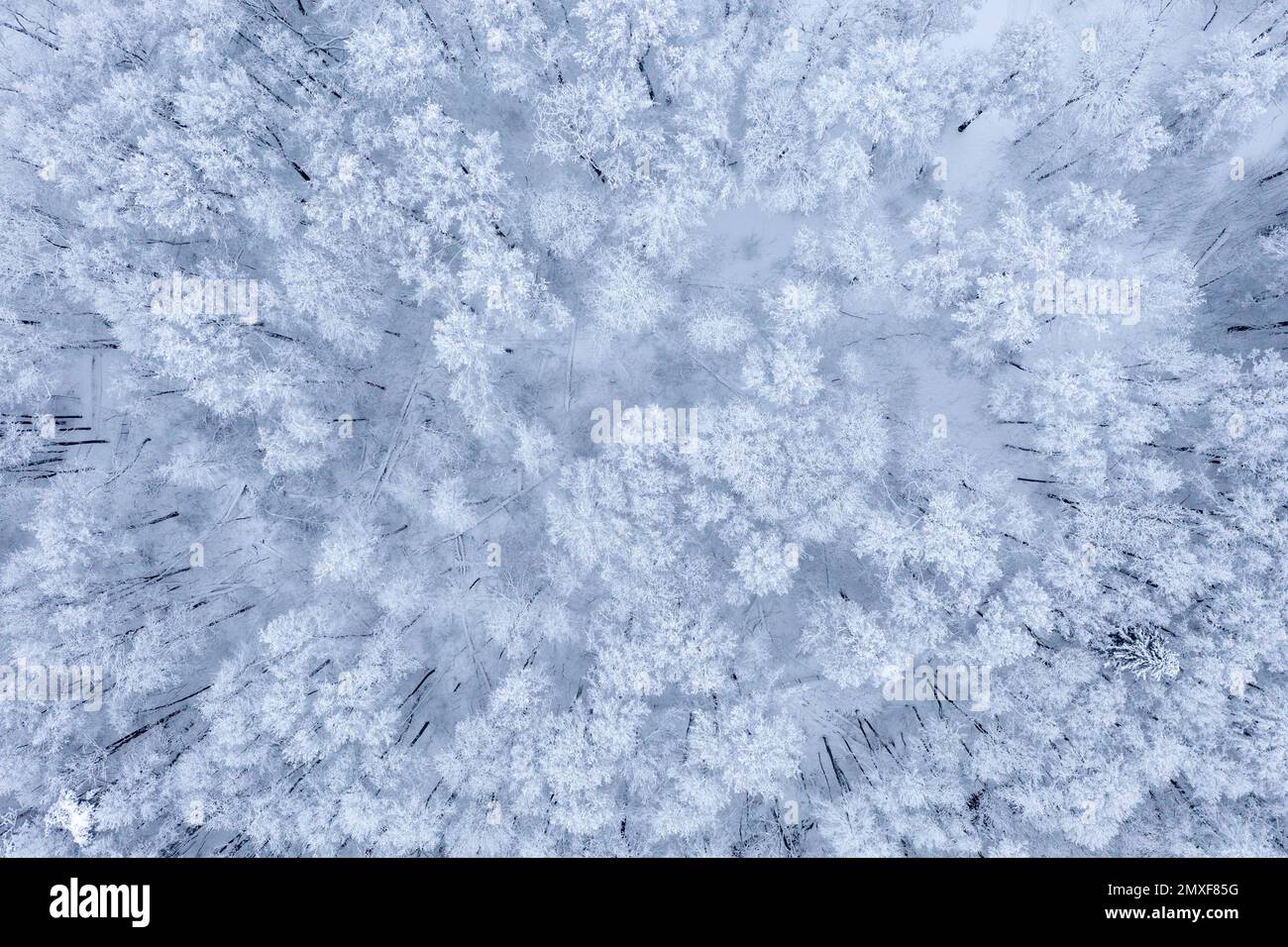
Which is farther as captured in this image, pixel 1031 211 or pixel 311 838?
pixel 1031 211

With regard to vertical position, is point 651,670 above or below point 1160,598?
below

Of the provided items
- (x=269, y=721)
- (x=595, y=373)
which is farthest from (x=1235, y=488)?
(x=269, y=721)

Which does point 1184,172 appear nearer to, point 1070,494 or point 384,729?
point 1070,494

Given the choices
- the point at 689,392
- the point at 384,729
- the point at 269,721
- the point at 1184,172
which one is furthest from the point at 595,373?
the point at 1184,172

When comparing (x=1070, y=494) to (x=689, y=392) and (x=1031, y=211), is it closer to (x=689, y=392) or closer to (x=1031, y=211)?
(x=1031, y=211)
